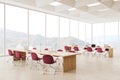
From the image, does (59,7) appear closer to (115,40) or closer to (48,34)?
(48,34)

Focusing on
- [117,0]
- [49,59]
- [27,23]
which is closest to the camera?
[49,59]

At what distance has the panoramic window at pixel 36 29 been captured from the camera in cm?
1136

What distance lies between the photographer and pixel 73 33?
15.9 m

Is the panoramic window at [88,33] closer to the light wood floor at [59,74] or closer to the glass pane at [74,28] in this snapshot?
the glass pane at [74,28]

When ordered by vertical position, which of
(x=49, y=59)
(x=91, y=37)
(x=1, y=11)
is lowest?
(x=49, y=59)

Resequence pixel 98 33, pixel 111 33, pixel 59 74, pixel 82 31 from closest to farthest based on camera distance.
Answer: pixel 59 74 → pixel 111 33 → pixel 82 31 → pixel 98 33

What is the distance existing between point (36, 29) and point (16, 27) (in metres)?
1.70

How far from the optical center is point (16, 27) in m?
11.0

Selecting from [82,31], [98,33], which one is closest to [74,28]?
[82,31]

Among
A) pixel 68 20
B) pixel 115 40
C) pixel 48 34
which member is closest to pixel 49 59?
pixel 48 34

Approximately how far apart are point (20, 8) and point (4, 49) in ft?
10.3

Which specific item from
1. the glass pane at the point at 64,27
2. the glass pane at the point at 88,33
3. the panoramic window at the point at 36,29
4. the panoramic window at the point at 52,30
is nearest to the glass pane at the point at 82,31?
the glass pane at the point at 88,33

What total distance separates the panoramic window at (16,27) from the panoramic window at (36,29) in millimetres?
503

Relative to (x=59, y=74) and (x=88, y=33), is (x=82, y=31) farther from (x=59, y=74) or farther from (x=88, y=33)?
(x=59, y=74)
